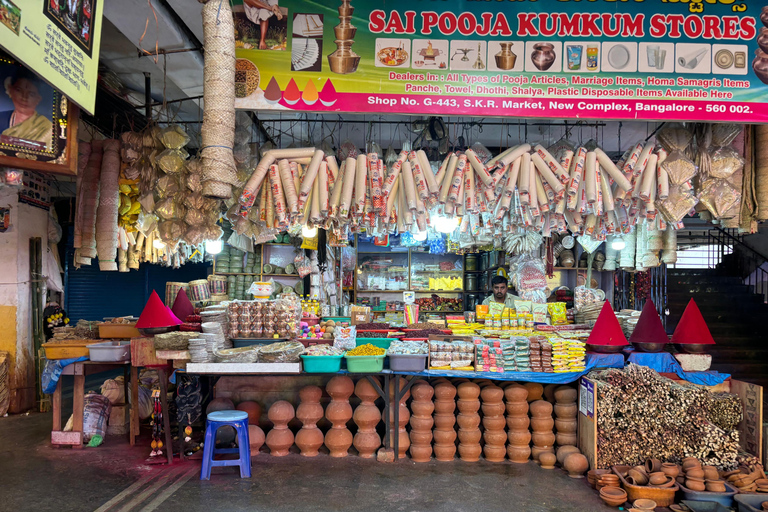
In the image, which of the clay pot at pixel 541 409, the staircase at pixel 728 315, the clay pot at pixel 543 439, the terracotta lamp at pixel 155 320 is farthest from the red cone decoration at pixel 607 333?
the staircase at pixel 728 315

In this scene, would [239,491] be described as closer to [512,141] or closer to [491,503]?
[491,503]

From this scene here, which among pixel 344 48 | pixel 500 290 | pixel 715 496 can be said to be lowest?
pixel 715 496

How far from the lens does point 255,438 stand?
5074 millimetres

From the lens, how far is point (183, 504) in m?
4.06

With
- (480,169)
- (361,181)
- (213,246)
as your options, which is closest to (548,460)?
(480,169)

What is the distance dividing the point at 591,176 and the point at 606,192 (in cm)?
20

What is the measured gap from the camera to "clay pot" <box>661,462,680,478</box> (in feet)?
13.9

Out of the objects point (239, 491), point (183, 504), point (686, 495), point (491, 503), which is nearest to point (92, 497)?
point (183, 504)

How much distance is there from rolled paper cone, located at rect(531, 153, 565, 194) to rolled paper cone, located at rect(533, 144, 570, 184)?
0.03 meters

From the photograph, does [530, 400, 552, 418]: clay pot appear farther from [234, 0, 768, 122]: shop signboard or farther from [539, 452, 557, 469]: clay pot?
[234, 0, 768, 122]: shop signboard

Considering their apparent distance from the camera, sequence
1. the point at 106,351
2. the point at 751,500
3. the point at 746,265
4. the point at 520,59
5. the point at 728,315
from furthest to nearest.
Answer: the point at 746,265 < the point at 728,315 < the point at 106,351 < the point at 520,59 < the point at 751,500

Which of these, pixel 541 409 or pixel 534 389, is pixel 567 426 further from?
pixel 534 389

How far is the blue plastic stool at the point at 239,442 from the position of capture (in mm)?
4557

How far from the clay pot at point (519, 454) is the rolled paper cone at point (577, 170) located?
2.43m
